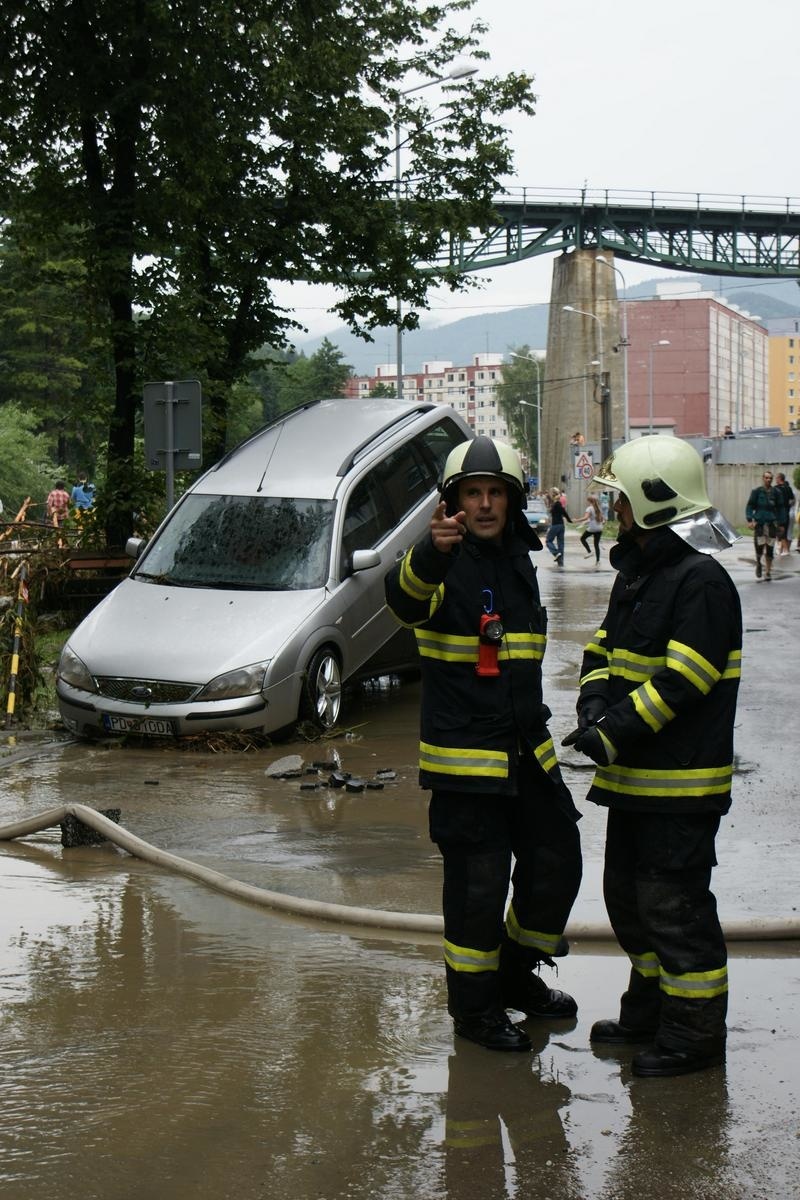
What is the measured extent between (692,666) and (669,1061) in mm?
1084

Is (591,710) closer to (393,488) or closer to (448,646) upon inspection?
(448,646)

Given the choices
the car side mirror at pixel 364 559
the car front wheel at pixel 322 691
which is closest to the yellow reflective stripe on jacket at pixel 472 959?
the car front wheel at pixel 322 691

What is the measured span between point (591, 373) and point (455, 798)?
212 feet

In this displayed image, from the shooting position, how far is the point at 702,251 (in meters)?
69.2

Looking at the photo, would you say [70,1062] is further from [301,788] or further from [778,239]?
[778,239]

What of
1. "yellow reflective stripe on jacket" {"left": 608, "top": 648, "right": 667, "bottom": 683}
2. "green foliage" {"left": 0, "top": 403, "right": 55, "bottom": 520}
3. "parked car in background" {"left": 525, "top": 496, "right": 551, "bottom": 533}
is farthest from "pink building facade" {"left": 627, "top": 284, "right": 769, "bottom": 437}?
"yellow reflective stripe on jacket" {"left": 608, "top": 648, "right": 667, "bottom": 683}

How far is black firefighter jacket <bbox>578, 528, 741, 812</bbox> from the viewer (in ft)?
13.7

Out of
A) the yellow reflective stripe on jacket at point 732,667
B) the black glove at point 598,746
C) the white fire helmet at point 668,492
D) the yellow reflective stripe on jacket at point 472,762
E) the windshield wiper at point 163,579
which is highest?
the white fire helmet at point 668,492

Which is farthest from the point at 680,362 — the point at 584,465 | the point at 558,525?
the point at 558,525

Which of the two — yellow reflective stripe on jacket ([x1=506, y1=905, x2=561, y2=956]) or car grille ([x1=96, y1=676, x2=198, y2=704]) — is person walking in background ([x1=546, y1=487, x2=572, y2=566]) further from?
yellow reflective stripe on jacket ([x1=506, y1=905, x2=561, y2=956])

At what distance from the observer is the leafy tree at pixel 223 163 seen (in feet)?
52.9

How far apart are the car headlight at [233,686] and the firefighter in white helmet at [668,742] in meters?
5.66

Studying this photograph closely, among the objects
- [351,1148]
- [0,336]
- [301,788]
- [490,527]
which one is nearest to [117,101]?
[301,788]

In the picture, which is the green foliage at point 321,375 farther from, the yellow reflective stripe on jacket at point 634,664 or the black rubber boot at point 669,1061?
the black rubber boot at point 669,1061
